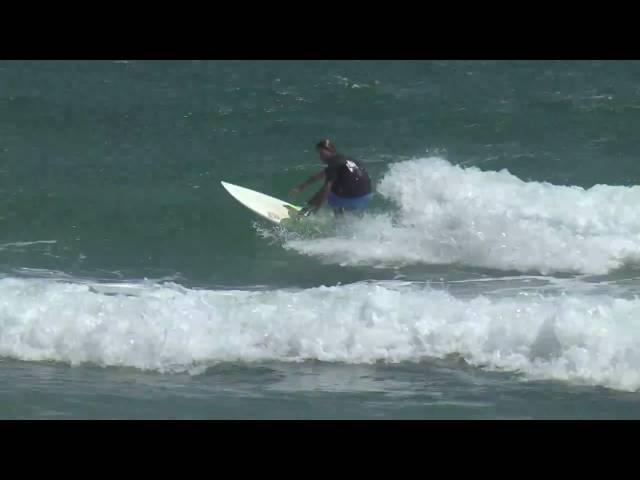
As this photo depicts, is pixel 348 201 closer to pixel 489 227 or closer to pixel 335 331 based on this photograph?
pixel 489 227

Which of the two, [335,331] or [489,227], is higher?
[489,227]

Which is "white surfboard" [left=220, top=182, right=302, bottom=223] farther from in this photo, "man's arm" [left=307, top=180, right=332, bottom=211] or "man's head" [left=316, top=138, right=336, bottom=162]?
"man's head" [left=316, top=138, right=336, bottom=162]

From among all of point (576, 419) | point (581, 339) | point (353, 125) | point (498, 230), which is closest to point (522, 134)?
point (353, 125)

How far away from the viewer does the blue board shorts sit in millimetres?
11430

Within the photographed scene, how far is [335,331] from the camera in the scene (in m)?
8.70

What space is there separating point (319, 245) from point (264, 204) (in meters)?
1.12

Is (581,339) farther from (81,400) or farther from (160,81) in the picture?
(160,81)

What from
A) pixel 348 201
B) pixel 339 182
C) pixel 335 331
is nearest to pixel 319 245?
pixel 348 201

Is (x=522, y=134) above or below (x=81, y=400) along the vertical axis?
above

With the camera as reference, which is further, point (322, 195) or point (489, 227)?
point (489, 227)

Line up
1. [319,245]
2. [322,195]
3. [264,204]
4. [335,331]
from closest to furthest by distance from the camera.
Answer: [335,331] → [322,195] → [319,245] → [264,204]

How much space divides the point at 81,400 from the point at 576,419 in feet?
11.6

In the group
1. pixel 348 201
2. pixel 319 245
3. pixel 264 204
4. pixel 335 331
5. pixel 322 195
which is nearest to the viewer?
pixel 335 331
